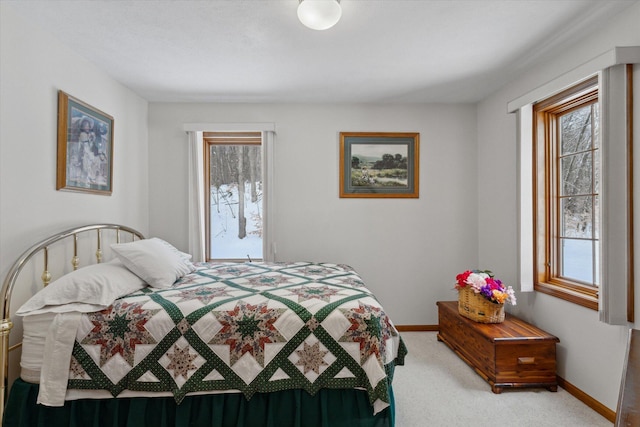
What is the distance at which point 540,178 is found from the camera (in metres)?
2.82

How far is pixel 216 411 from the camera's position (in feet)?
6.06

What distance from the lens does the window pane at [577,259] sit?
247 cm

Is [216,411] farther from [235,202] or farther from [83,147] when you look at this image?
[235,202]

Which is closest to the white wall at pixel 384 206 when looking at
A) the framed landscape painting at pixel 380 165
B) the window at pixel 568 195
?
the framed landscape painting at pixel 380 165

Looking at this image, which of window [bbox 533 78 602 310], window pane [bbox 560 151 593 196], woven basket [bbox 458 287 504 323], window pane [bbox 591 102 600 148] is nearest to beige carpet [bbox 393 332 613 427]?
woven basket [bbox 458 287 504 323]

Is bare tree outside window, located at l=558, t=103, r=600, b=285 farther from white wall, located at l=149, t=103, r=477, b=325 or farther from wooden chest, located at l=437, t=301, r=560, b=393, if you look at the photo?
white wall, located at l=149, t=103, r=477, b=325

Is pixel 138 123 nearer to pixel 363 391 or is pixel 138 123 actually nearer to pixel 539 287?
pixel 363 391

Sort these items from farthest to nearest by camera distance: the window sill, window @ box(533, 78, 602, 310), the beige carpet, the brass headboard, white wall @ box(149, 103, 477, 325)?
1. white wall @ box(149, 103, 477, 325)
2. window @ box(533, 78, 602, 310)
3. the window sill
4. the beige carpet
5. the brass headboard

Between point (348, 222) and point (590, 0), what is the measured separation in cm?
263

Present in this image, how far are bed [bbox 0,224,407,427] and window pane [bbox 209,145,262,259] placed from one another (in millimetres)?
2023

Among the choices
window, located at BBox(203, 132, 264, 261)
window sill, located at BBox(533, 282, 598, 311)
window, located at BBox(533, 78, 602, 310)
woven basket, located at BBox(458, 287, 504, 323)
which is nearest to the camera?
window sill, located at BBox(533, 282, 598, 311)

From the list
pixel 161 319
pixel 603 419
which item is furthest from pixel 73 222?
pixel 603 419

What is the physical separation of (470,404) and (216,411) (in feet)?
5.51

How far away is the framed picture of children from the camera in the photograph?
2447 mm
